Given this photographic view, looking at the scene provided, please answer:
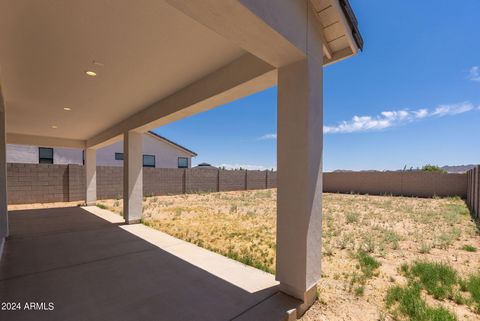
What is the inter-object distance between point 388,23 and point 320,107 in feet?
14.3

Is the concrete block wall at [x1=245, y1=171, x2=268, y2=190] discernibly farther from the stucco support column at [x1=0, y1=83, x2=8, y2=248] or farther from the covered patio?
the stucco support column at [x1=0, y1=83, x2=8, y2=248]

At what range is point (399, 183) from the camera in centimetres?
1647

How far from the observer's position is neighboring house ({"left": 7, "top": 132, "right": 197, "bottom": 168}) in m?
14.1

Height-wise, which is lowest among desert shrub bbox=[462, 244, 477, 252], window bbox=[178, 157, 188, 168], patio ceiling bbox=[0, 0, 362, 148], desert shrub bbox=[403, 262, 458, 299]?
desert shrub bbox=[462, 244, 477, 252]

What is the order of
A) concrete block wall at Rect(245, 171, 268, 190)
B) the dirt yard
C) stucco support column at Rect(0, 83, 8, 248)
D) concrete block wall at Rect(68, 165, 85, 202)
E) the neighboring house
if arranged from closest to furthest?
1. the dirt yard
2. stucco support column at Rect(0, 83, 8, 248)
3. concrete block wall at Rect(68, 165, 85, 202)
4. the neighboring house
5. concrete block wall at Rect(245, 171, 268, 190)

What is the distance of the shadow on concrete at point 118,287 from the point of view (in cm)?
242

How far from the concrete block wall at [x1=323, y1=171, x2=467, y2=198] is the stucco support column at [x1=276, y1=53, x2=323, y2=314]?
16671 mm

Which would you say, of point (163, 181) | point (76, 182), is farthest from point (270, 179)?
point (76, 182)

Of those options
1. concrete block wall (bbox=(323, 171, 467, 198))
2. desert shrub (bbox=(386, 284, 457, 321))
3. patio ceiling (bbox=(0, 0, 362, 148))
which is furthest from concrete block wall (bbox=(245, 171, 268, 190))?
desert shrub (bbox=(386, 284, 457, 321))

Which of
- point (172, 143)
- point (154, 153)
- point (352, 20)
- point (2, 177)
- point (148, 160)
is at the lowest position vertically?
point (2, 177)

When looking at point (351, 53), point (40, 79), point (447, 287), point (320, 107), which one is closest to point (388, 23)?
point (351, 53)

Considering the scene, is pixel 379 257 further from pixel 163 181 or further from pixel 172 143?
pixel 172 143

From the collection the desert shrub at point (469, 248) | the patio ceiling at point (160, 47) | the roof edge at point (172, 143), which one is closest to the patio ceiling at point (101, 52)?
the patio ceiling at point (160, 47)

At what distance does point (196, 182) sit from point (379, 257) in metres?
13.7
